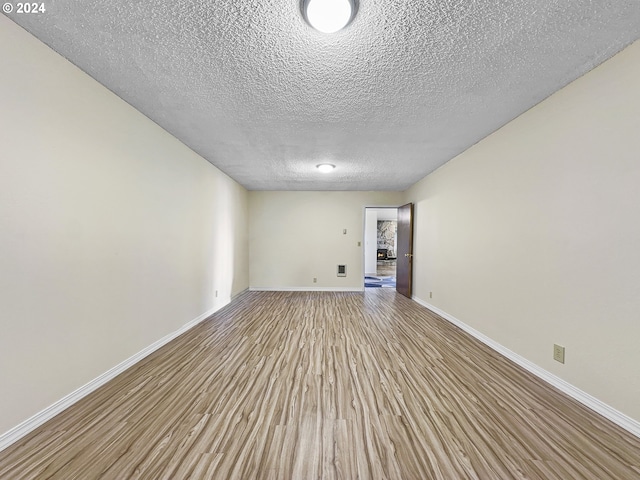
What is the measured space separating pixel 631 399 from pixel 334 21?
285 centimetres

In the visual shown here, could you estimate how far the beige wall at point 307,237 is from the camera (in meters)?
5.77

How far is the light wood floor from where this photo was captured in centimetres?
123

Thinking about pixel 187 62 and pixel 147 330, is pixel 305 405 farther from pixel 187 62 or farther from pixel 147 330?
pixel 187 62

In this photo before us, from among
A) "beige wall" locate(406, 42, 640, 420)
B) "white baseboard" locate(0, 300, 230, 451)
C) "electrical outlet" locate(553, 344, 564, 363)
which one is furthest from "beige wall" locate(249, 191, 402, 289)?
"electrical outlet" locate(553, 344, 564, 363)

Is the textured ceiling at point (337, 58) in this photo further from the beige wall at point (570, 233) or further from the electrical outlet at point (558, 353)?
the electrical outlet at point (558, 353)

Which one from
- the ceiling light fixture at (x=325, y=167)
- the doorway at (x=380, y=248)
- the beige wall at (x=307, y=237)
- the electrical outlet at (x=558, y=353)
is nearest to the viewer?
the electrical outlet at (x=558, y=353)

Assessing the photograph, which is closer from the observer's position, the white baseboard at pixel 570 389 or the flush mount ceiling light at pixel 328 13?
the flush mount ceiling light at pixel 328 13

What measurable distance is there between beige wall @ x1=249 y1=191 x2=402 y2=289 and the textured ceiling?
307 centimetres

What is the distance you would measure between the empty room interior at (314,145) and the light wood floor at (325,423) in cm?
2

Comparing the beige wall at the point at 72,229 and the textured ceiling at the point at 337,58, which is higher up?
the textured ceiling at the point at 337,58

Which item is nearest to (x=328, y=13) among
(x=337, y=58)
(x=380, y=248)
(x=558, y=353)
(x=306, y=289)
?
(x=337, y=58)

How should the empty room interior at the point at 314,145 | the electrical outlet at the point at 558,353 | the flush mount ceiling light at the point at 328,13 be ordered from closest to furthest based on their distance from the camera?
the flush mount ceiling light at the point at 328,13, the empty room interior at the point at 314,145, the electrical outlet at the point at 558,353

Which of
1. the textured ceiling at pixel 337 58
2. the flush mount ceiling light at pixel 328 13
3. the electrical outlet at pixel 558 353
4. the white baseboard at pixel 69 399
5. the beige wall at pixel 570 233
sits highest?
the textured ceiling at pixel 337 58

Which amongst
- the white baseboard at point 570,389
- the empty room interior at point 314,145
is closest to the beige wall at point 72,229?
the empty room interior at point 314,145
